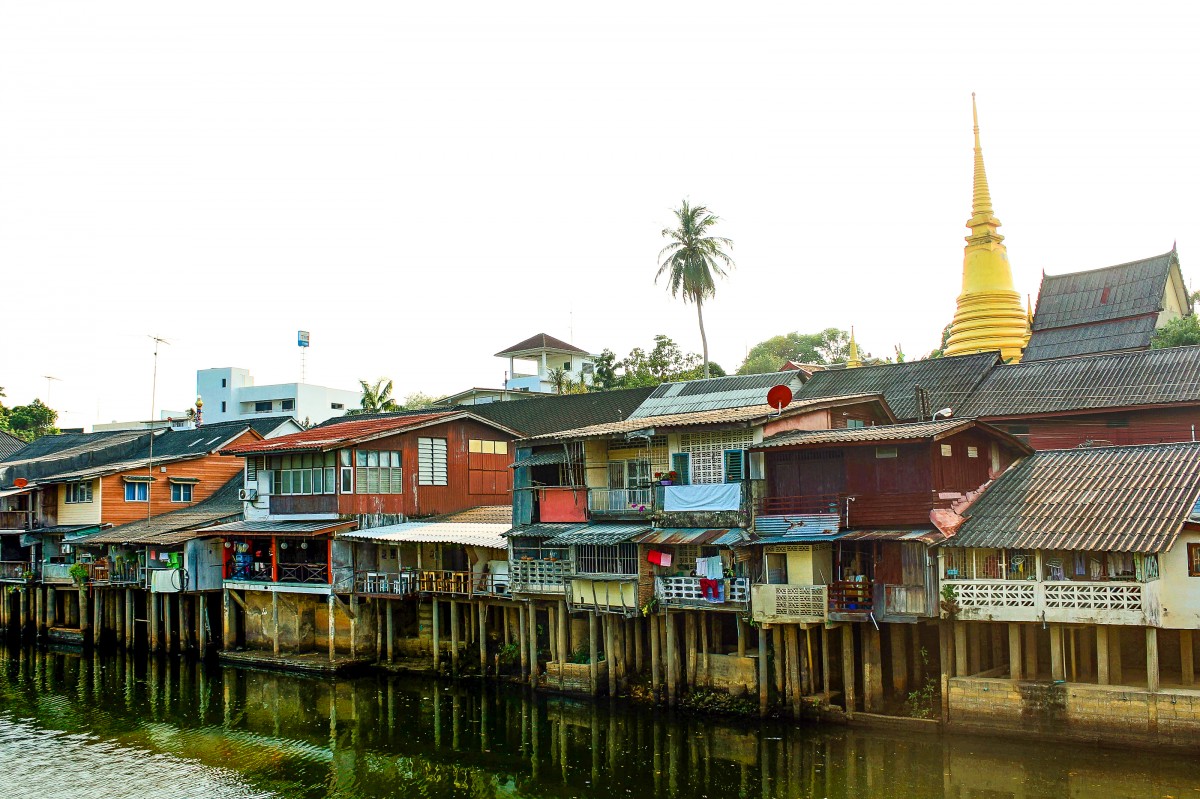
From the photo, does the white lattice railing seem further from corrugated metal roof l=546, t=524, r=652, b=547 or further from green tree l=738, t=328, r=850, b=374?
green tree l=738, t=328, r=850, b=374

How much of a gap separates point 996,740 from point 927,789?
3219mm

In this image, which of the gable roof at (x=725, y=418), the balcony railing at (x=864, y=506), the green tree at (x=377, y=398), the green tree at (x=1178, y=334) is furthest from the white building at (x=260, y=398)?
the green tree at (x=1178, y=334)

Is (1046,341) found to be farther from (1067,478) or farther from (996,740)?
(996,740)

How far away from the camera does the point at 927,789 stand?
21.9 metres

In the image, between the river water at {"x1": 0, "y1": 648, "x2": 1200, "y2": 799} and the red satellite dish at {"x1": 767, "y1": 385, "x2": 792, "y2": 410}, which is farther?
the red satellite dish at {"x1": 767, "y1": 385, "x2": 792, "y2": 410}

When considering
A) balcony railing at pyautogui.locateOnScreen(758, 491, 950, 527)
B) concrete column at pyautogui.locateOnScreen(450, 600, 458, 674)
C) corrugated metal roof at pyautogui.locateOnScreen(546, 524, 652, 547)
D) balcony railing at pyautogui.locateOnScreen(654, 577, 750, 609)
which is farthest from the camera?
concrete column at pyautogui.locateOnScreen(450, 600, 458, 674)

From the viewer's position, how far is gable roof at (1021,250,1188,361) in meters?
43.8

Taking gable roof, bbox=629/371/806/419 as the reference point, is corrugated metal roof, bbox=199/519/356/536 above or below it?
below

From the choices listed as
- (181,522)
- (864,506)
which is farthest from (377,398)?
(864,506)

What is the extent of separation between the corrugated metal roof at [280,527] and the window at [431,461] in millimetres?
4310

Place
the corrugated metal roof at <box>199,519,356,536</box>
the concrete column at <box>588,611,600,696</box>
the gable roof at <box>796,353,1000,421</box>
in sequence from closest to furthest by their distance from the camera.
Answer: the concrete column at <box>588,611,600,696</box>
the corrugated metal roof at <box>199,519,356,536</box>
the gable roof at <box>796,353,1000,421</box>

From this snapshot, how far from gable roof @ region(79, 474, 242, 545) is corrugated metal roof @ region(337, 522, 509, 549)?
9.89m

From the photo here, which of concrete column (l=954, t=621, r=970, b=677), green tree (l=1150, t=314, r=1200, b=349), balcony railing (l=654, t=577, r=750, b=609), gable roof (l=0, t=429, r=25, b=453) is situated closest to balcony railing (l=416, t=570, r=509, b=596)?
balcony railing (l=654, t=577, r=750, b=609)

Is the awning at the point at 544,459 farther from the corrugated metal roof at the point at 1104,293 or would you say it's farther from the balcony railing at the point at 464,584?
the corrugated metal roof at the point at 1104,293
